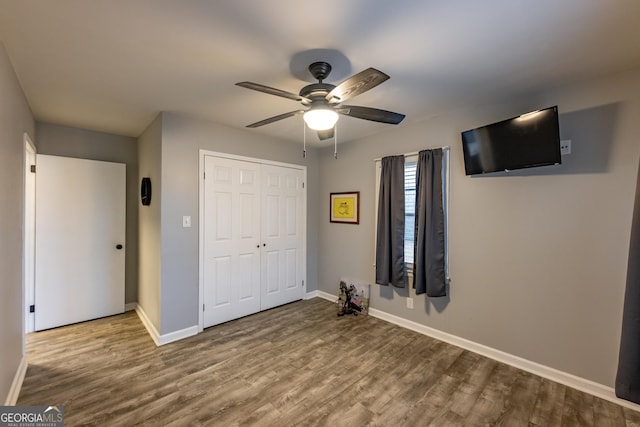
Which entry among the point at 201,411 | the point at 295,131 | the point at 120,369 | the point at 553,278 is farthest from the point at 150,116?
the point at 553,278

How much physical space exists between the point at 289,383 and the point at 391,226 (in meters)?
1.98

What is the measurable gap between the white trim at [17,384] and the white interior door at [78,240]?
1.05 meters

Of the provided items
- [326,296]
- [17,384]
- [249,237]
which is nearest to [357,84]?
[249,237]

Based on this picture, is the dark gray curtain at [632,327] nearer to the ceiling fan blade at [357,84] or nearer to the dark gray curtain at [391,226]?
the dark gray curtain at [391,226]

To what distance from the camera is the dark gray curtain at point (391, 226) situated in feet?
10.8

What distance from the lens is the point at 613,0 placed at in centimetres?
134

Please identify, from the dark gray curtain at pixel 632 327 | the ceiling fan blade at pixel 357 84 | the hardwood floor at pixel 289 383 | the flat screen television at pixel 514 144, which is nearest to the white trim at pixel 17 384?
the hardwood floor at pixel 289 383

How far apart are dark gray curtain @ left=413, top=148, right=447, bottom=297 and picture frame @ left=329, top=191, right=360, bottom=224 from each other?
102 centimetres

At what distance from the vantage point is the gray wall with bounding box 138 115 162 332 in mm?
2988

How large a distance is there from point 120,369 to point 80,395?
0.35 m

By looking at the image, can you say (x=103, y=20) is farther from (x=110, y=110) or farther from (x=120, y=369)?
(x=120, y=369)

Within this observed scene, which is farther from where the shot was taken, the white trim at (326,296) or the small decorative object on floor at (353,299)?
the white trim at (326,296)

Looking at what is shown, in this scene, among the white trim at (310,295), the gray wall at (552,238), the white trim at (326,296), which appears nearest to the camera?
the gray wall at (552,238)

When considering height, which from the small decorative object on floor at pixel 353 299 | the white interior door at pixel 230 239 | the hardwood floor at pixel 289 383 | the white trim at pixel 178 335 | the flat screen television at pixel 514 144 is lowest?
the hardwood floor at pixel 289 383
